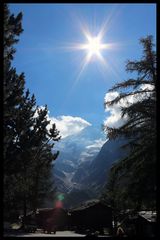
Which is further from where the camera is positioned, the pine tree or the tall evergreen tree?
the tall evergreen tree

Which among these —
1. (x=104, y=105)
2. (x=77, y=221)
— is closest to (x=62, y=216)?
(x=77, y=221)

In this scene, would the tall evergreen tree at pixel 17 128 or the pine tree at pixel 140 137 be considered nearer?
the pine tree at pixel 140 137

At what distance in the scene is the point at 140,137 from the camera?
41.8 feet

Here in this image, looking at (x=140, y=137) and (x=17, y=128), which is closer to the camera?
(x=140, y=137)

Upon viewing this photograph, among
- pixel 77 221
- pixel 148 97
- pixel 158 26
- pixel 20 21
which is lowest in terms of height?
pixel 77 221

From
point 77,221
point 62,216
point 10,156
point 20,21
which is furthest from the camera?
point 62,216

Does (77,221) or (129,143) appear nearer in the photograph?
(129,143)

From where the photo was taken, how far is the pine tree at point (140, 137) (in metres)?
11.0

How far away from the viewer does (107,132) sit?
45.8ft

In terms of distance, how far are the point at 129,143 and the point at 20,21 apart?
17302 millimetres

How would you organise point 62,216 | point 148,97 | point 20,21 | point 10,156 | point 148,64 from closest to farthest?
1. point 148,97
2. point 148,64
3. point 20,21
4. point 10,156
5. point 62,216

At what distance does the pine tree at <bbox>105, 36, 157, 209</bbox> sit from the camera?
1102cm

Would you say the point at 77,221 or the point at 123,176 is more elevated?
the point at 123,176

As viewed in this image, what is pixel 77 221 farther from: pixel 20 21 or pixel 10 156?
pixel 20 21
